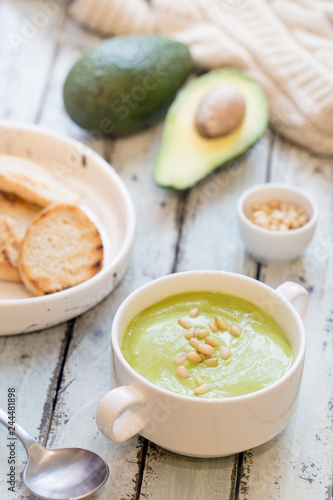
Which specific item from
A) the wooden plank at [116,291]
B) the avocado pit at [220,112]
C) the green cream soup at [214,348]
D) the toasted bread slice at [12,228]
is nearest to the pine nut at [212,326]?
the green cream soup at [214,348]

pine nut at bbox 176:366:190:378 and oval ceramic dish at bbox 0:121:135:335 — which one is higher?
pine nut at bbox 176:366:190:378

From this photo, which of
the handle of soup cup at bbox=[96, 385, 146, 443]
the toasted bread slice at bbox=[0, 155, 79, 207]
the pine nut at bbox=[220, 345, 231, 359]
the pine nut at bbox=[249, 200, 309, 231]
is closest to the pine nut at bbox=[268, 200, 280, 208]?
the pine nut at bbox=[249, 200, 309, 231]

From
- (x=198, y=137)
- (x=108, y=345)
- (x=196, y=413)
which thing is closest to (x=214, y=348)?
(x=196, y=413)

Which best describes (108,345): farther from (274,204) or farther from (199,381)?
(274,204)

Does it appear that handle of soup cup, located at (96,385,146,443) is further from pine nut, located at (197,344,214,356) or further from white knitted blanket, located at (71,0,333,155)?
→ white knitted blanket, located at (71,0,333,155)

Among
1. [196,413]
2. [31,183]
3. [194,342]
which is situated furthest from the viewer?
[31,183]

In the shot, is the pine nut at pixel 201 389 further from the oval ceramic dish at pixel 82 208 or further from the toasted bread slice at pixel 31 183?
the toasted bread slice at pixel 31 183
